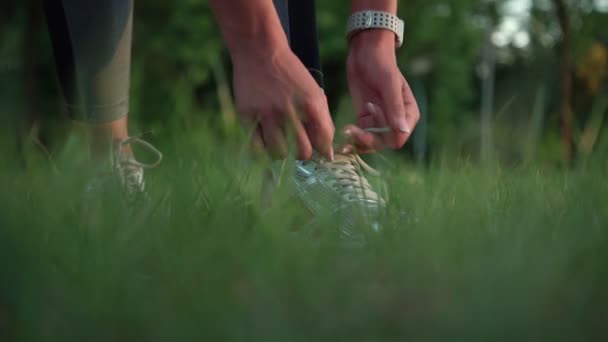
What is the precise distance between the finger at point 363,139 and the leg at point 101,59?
0.63 metres

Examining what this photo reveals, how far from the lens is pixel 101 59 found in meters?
1.44

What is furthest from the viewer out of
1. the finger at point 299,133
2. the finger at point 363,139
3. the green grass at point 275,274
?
the finger at point 363,139

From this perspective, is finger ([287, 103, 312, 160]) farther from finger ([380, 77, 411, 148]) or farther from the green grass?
finger ([380, 77, 411, 148])

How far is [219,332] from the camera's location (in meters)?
0.54

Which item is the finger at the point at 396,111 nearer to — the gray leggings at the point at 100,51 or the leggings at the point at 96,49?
the leggings at the point at 96,49

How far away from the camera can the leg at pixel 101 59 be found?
4.65 ft

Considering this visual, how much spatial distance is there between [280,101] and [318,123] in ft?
0.22

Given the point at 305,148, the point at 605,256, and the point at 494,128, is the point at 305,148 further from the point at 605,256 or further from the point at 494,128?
the point at 494,128

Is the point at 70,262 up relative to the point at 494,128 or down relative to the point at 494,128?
up

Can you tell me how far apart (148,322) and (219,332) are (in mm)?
63

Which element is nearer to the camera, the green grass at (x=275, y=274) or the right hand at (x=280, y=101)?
the green grass at (x=275, y=274)

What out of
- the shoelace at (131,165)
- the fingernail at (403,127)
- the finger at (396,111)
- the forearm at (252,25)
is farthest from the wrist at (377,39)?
the shoelace at (131,165)

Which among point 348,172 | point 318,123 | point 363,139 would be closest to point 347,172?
point 348,172

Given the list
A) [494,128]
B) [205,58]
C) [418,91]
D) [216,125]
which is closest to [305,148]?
[418,91]
